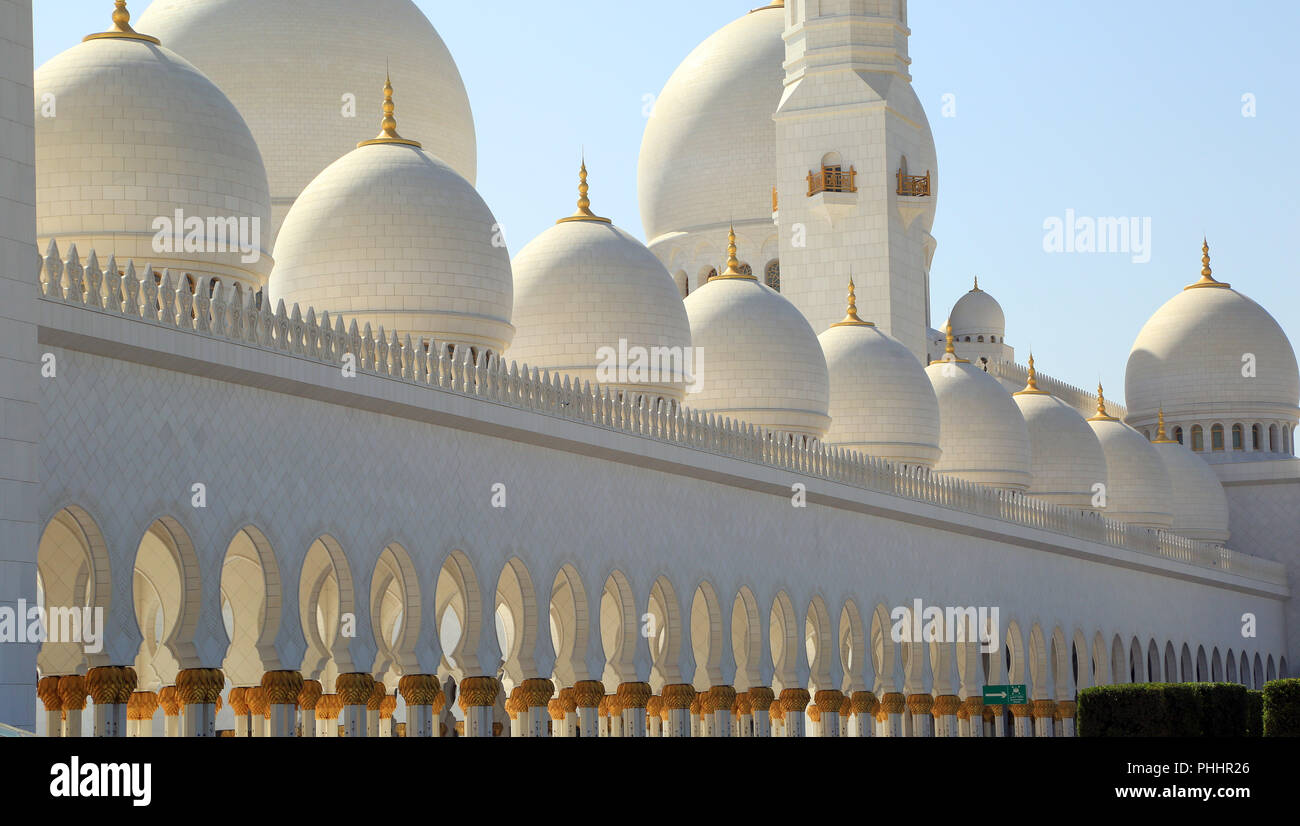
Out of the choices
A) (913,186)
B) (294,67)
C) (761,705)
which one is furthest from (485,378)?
(913,186)

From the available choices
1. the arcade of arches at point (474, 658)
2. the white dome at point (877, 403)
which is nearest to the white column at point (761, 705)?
the arcade of arches at point (474, 658)

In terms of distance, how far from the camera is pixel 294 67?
2805cm

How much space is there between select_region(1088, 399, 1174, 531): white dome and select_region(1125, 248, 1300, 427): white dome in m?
6.28

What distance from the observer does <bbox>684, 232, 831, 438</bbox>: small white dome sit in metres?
27.8

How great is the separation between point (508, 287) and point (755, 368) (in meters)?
6.27

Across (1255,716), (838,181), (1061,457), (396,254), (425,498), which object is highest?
(838,181)

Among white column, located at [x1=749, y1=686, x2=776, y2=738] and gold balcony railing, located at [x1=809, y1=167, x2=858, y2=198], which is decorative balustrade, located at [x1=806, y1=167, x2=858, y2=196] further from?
white column, located at [x1=749, y1=686, x2=776, y2=738]

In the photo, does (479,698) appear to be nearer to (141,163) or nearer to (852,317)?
(141,163)

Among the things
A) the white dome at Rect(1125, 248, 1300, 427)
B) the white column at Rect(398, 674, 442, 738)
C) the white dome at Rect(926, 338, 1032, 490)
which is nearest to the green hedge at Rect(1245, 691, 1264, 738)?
the white dome at Rect(926, 338, 1032, 490)

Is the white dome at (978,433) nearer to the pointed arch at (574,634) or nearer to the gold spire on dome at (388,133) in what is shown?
the pointed arch at (574,634)

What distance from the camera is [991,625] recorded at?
31.6 m
